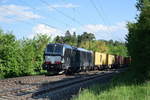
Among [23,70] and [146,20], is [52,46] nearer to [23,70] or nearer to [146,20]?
[23,70]

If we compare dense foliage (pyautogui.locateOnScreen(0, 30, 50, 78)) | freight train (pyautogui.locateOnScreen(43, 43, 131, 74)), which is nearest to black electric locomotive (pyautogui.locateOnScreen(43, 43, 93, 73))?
freight train (pyautogui.locateOnScreen(43, 43, 131, 74))

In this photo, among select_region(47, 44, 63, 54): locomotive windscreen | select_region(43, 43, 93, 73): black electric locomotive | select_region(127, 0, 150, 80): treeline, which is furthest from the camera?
select_region(47, 44, 63, 54): locomotive windscreen

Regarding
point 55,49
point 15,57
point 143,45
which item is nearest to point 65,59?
point 55,49

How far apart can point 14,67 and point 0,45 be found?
8.69ft

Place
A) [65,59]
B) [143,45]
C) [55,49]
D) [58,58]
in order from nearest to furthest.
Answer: [143,45], [58,58], [55,49], [65,59]

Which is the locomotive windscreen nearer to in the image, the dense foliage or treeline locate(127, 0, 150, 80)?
the dense foliage

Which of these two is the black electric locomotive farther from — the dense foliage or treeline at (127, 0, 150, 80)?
Answer: treeline at (127, 0, 150, 80)

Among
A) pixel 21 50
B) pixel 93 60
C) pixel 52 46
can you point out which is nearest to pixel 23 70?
pixel 21 50

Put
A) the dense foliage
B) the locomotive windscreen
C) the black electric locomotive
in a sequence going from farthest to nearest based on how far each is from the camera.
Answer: the locomotive windscreen, the black electric locomotive, the dense foliage

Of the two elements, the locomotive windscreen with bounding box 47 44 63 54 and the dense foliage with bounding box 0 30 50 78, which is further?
the locomotive windscreen with bounding box 47 44 63 54

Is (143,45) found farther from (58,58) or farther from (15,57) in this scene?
(15,57)

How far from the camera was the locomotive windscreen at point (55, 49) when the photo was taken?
2981cm

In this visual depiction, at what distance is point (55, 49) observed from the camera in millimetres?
30141

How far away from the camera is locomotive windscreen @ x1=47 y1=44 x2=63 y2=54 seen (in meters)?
29.8
